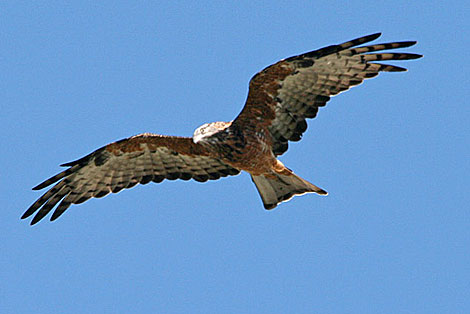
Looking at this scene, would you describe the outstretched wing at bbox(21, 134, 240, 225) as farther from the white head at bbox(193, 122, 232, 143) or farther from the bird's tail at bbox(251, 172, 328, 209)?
the white head at bbox(193, 122, 232, 143)

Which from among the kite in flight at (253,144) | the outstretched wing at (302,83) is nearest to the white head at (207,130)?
the kite in flight at (253,144)

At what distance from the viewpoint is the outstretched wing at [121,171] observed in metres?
11.4

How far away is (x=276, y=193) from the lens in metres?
11.2

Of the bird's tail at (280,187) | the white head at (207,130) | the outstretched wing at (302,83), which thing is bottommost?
the bird's tail at (280,187)

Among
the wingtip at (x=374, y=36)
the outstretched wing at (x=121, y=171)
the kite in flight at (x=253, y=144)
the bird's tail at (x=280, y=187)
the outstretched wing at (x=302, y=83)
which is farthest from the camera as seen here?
the outstretched wing at (x=121, y=171)

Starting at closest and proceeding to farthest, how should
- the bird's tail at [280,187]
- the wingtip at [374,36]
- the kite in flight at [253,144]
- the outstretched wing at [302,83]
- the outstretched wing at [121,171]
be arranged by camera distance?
the wingtip at [374,36]
the outstretched wing at [302,83]
the kite in flight at [253,144]
the bird's tail at [280,187]
the outstretched wing at [121,171]

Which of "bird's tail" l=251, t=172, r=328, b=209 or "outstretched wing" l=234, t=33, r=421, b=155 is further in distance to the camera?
"bird's tail" l=251, t=172, r=328, b=209

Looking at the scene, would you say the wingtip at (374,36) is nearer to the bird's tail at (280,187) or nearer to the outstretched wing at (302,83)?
the outstretched wing at (302,83)

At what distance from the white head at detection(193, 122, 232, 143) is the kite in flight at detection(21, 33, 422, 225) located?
12 mm

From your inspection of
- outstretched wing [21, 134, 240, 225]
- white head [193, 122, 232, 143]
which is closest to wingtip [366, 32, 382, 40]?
white head [193, 122, 232, 143]

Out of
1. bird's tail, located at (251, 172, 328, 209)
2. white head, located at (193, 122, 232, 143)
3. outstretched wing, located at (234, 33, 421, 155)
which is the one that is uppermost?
outstretched wing, located at (234, 33, 421, 155)

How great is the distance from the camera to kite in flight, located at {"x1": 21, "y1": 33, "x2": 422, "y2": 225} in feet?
34.0

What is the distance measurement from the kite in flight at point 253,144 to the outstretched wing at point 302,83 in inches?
0.5

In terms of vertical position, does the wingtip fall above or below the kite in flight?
above
